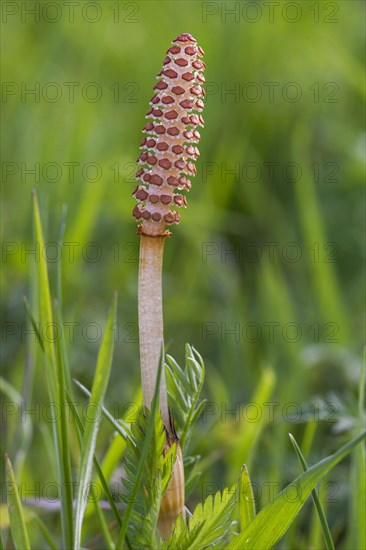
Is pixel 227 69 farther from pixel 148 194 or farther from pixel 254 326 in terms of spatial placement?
pixel 148 194

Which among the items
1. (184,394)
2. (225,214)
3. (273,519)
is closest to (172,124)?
(184,394)

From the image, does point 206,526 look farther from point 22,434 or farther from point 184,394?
point 22,434

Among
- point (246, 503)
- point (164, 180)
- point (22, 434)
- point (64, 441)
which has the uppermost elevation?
point (164, 180)

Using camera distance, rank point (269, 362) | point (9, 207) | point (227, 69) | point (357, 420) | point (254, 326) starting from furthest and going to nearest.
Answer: point (227, 69), point (9, 207), point (254, 326), point (269, 362), point (357, 420)

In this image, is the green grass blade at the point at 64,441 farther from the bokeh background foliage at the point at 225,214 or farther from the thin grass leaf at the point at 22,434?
the thin grass leaf at the point at 22,434

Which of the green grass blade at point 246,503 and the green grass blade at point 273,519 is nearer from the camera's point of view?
the green grass blade at point 273,519

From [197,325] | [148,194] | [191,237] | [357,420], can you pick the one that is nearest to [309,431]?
[357,420]

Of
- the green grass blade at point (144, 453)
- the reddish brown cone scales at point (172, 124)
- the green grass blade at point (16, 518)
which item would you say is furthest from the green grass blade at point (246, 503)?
the reddish brown cone scales at point (172, 124)
